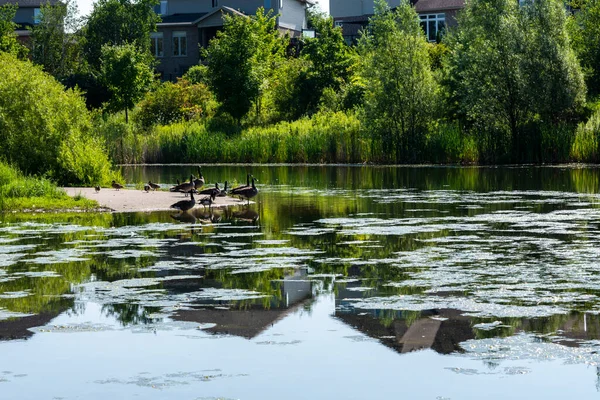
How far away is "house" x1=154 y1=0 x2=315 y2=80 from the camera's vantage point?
94.8 metres

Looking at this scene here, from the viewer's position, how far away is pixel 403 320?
11.4 meters

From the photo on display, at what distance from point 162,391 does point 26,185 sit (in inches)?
849

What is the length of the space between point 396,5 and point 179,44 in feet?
62.8

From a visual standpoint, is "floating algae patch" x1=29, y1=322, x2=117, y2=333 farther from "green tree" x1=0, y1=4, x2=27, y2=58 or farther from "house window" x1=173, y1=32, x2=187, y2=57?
"house window" x1=173, y1=32, x2=187, y2=57

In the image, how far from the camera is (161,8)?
329ft

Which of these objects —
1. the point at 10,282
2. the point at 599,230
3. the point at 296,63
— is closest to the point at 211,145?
the point at 296,63

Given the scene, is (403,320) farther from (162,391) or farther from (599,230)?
(599,230)

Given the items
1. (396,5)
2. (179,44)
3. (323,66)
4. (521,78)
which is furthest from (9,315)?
(396,5)

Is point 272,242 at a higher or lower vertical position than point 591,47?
lower

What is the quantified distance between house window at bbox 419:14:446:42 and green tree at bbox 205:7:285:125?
24.2 m

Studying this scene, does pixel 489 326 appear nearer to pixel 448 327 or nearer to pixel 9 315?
pixel 448 327

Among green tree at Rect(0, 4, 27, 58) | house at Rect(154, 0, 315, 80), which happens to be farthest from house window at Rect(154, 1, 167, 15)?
green tree at Rect(0, 4, 27, 58)

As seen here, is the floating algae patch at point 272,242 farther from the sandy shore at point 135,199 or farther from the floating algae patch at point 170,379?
the floating algae patch at point 170,379

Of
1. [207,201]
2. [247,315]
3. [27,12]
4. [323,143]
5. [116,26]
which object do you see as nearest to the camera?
[247,315]
